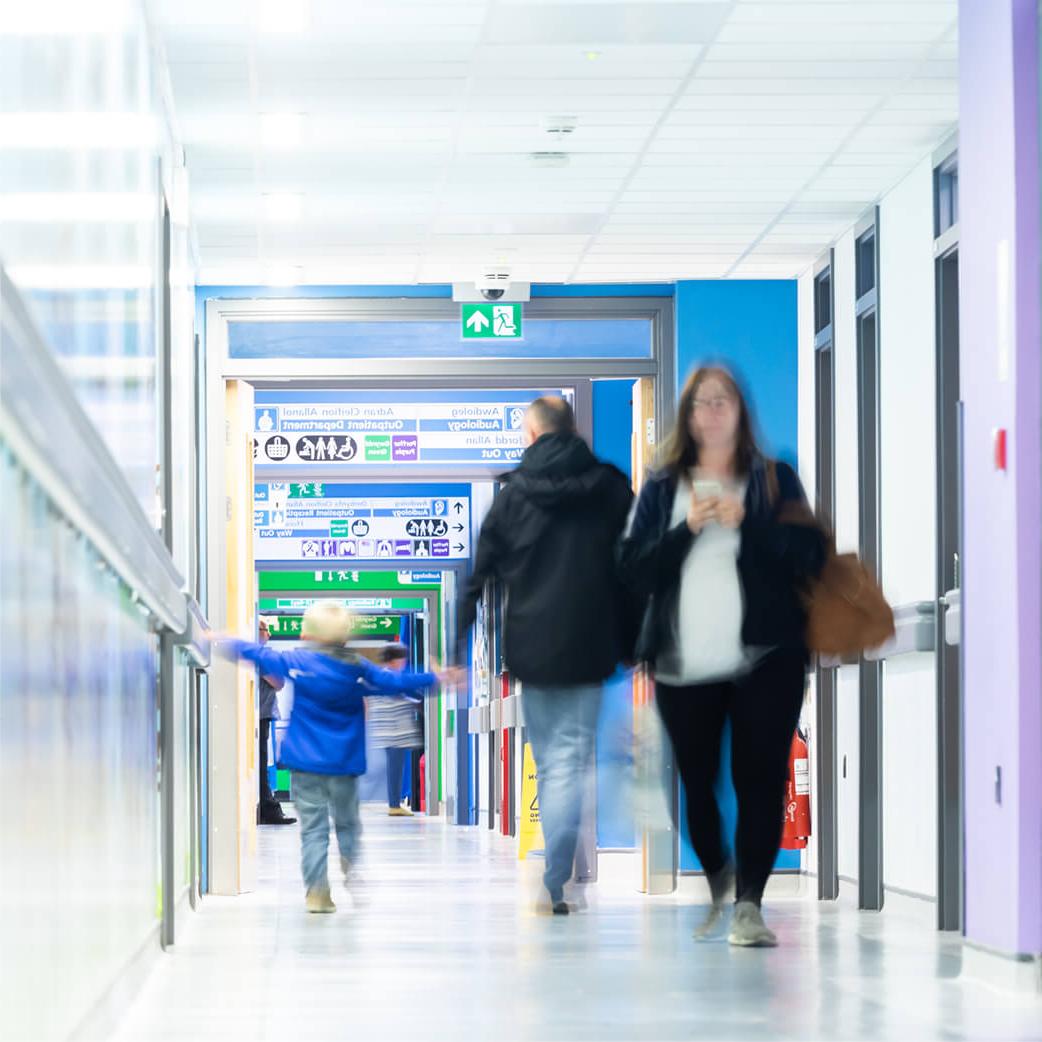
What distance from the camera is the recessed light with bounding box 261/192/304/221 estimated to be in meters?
8.62

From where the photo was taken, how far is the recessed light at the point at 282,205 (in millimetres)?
8617

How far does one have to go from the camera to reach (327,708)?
7.90 meters

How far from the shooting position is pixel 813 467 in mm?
10250

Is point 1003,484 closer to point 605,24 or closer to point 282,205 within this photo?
point 605,24

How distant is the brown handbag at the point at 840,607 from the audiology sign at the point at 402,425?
34.7 ft

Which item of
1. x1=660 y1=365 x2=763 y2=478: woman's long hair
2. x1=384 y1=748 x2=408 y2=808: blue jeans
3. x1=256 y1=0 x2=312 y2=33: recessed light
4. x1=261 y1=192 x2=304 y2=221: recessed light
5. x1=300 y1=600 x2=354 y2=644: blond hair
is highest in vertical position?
x1=256 y1=0 x2=312 y2=33: recessed light

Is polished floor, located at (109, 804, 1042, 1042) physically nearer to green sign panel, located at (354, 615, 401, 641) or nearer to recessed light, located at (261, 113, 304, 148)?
recessed light, located at (261, 113, 304, 148)

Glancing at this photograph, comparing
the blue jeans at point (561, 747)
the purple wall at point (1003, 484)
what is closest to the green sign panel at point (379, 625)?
the blue jeans at point (561, 747)

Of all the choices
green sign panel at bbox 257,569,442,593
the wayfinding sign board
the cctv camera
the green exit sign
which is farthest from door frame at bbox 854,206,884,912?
the green exit sign

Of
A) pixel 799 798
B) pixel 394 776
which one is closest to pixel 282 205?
pixel 799 798

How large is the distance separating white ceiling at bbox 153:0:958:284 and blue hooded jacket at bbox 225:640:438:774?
1954mm

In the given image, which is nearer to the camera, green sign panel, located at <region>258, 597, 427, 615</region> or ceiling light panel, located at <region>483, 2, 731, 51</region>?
ceiling light panel, located at <region>483, 2, 731, 51</region>

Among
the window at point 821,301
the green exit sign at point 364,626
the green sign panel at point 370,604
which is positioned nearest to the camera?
the window at point 821,301

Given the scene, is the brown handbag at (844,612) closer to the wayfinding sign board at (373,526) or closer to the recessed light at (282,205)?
the recessed light at (282,205)
